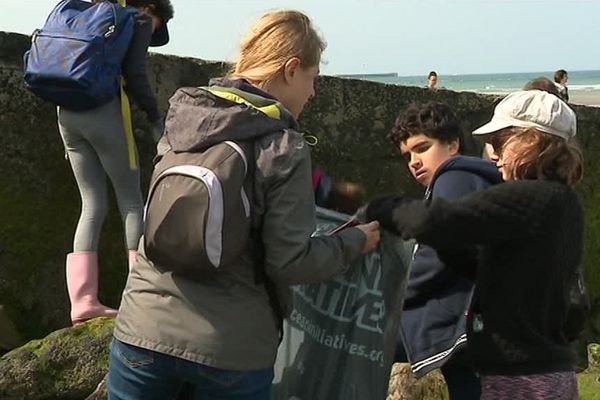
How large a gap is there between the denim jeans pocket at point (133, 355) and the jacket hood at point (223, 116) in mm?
533

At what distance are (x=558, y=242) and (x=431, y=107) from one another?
99cm

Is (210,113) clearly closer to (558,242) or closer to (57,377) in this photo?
(558,242)

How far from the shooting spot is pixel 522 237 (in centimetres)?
260

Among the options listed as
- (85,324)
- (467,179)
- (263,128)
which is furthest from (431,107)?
(85,324)

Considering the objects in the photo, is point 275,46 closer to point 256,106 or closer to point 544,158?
point 256,106

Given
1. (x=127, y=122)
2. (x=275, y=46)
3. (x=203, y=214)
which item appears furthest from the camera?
(x=127, y=122)

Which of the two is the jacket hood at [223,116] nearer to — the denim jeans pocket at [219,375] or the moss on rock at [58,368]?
the denim jeans pocket at [219,375]

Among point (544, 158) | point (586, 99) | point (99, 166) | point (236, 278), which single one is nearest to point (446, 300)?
point (544, 158)

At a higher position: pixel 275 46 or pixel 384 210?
pixel 275 46

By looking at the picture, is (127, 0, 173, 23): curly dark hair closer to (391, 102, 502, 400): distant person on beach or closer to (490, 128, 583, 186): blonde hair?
(391, 102, 502, 400): distant person on beach

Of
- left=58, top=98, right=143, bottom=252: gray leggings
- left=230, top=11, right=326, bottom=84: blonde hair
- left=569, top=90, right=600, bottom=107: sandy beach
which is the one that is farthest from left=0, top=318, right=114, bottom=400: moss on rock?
left=569, top=90, right=600, bottom=107: sandy beach

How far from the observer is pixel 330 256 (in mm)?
2521

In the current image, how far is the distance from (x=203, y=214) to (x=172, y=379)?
1.55 feet

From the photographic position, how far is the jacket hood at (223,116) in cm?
241
